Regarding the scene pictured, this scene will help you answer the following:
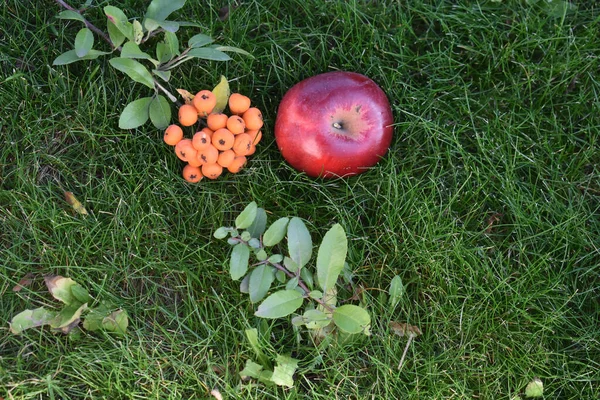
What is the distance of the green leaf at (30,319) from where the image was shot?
2.35 metres

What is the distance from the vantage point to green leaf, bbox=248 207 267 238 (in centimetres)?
245

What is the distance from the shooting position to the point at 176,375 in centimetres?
Result: 238

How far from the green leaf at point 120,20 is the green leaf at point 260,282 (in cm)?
98

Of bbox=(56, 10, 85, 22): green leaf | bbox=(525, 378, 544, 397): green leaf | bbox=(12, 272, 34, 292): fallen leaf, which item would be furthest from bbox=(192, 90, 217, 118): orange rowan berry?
bbox=(525, 378, 544, 397): green leaf

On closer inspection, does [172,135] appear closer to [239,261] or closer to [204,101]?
[204,101]

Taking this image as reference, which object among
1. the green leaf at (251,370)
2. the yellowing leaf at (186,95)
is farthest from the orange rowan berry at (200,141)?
the green leaf at (251,370)

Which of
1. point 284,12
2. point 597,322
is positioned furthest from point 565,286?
point 284,12

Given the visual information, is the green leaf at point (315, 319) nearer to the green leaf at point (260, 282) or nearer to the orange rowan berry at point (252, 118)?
the green leaf at point (260, 282)

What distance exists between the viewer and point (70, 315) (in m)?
2.35

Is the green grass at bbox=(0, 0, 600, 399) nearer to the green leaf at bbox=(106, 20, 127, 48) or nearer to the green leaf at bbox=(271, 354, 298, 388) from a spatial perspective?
the green leaf at bbox=(271, 354, 298, 388)

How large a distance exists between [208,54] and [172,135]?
0.34m

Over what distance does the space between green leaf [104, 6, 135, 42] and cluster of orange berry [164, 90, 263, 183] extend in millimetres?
339

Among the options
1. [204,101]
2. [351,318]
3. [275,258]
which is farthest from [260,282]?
[204,101]

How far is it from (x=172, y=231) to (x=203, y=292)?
0.89 feet
